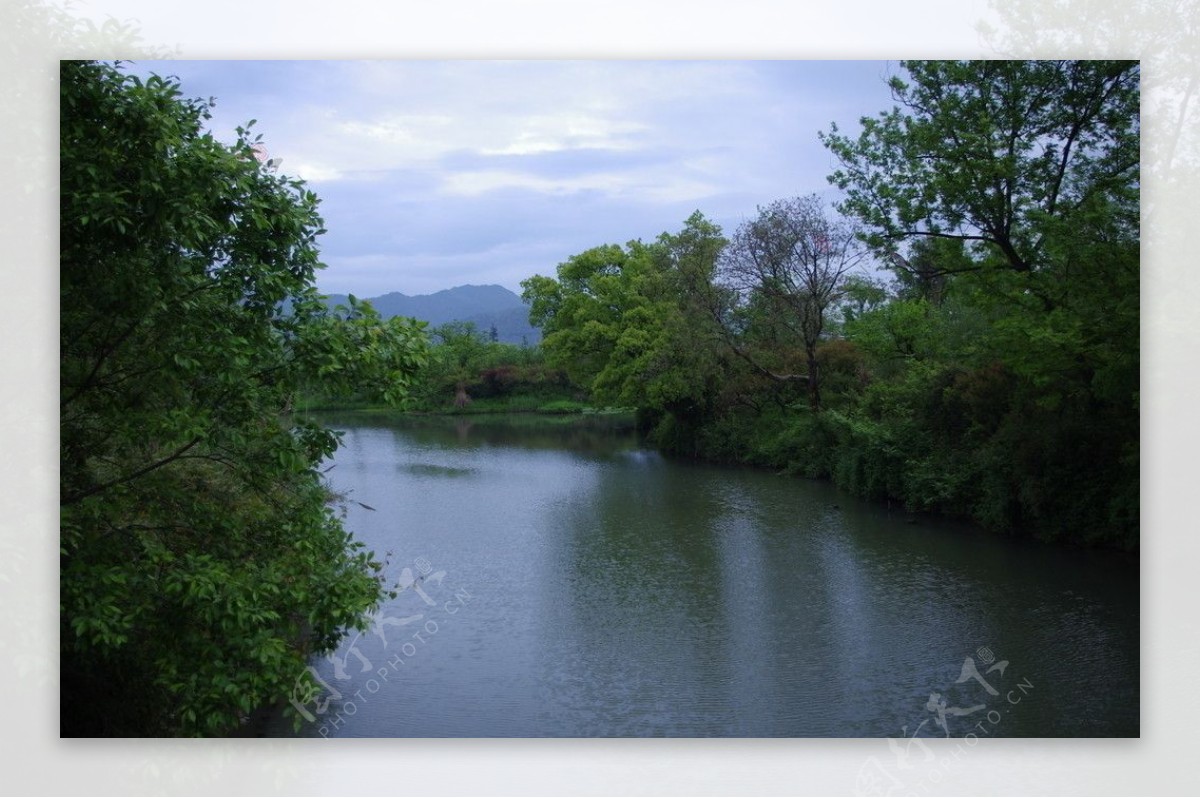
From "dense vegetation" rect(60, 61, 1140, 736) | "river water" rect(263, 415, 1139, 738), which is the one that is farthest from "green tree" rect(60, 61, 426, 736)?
"river water" rect(263, 415, 1139, 738)

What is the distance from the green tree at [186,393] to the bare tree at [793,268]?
48.2ft

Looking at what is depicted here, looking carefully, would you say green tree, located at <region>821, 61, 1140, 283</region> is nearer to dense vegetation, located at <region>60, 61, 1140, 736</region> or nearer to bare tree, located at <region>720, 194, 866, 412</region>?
dense vegetation, located at <region>60, 61, 1140, 736</region>

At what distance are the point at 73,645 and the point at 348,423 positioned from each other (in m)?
22.9

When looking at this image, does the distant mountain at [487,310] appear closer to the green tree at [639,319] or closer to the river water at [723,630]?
the green tree at [639,319]

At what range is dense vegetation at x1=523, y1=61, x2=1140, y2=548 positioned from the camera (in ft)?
29.6

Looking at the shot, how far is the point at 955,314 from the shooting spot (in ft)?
49.7

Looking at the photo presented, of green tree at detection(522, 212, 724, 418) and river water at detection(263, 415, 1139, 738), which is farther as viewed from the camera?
green tree at detection(522, 212, 724, 418)

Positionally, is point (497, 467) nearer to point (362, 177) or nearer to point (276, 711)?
point (362, 177)

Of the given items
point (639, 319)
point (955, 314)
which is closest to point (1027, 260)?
point (955, 314)

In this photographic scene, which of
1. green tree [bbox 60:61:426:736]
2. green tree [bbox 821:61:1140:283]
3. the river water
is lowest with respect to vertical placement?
the river water

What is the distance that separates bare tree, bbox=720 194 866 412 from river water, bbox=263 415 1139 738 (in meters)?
5.83

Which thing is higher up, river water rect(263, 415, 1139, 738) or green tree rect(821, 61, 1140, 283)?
green tree rect(821, 61, 1140, 283)

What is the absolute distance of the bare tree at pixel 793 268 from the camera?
18.8 metres

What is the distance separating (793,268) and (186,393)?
15.6 metres
